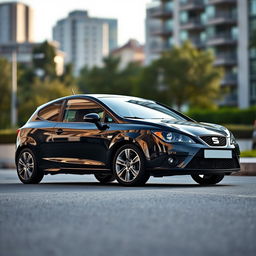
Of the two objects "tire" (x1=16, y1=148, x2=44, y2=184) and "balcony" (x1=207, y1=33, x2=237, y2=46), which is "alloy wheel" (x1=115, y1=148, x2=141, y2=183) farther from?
"balcony" (x1=207, y1=33, x2=237, y2=46)

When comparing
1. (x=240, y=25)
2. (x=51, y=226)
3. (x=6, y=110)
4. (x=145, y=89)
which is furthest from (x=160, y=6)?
(x=51, y=226)

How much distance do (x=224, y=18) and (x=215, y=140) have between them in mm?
79280

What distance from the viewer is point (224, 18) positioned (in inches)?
3516

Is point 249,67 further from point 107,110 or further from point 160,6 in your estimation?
point 107,110

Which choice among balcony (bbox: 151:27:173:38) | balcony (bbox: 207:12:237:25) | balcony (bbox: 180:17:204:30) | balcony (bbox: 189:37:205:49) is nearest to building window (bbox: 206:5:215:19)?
balcony (bbox: 207:12:237:25)

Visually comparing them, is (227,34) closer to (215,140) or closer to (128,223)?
A: (215,140)

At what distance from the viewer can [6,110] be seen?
70.6 m

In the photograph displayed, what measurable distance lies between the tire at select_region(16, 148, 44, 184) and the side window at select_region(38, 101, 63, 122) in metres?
0.64

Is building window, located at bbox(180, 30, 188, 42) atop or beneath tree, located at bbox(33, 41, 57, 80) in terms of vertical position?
atop

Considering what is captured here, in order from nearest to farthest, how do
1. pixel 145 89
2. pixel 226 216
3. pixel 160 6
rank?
pixel 226 216 < pixel 145 89 < pixel 160 6

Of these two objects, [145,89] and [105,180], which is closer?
[105,180]

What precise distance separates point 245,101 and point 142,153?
3011 inches

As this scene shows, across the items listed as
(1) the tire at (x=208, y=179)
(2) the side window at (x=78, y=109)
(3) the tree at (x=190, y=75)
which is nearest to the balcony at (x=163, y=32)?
(3) the tree at (x=190, y=75)

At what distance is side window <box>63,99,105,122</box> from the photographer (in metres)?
12.7
